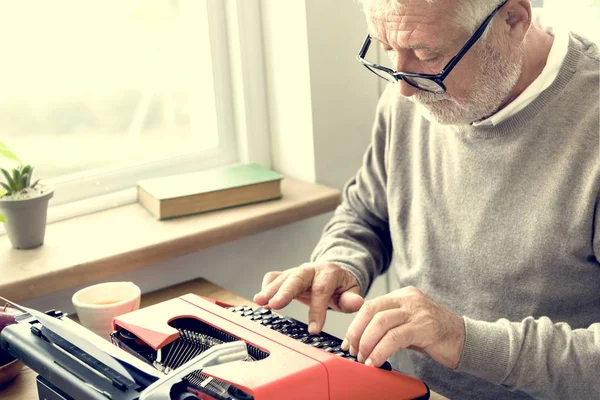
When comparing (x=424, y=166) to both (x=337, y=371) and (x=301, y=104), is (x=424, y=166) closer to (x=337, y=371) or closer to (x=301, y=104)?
(x=301, y=104)

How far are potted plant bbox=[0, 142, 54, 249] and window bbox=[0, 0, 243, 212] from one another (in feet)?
0.68

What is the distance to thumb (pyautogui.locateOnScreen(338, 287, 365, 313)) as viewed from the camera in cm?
125

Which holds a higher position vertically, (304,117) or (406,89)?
(406,89)

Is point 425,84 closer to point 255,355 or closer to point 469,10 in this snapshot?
point 469,10

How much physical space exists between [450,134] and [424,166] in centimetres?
8

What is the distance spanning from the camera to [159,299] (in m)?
1.52

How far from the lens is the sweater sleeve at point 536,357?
112 centimetres

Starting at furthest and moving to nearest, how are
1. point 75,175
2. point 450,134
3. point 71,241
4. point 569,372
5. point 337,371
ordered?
point 75,175 → point 71,241 → point 450,134 → point 569,372 → point 337,371

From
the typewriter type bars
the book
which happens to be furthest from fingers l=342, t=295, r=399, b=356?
the book

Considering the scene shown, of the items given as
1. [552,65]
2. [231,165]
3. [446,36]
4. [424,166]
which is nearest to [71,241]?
[231,165]

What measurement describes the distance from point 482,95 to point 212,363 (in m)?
0.64

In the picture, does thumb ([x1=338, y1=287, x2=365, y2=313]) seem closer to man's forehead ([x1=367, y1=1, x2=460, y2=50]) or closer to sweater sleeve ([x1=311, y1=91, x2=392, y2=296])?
sweater sleeve ([x1=311, y1=91, x2=392, y2=296])

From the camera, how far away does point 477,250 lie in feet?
4.51

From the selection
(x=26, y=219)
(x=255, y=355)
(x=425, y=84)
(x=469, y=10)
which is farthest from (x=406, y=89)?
(x=26, y=219)
